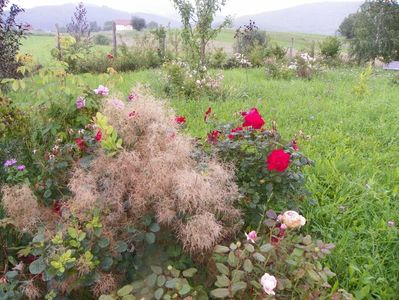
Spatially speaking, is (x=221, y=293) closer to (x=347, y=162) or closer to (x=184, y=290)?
(x=184, y=290)

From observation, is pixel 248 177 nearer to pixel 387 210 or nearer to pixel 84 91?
pixel 387 210

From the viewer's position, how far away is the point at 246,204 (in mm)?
2268

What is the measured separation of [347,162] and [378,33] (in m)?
16.6

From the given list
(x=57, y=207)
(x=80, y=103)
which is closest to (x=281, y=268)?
(x=57, y=207)

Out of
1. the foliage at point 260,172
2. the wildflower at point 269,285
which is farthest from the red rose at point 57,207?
the wildflower at point 269,285

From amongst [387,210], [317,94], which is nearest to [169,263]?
[387,210]

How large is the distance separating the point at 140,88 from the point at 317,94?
511 centimetres

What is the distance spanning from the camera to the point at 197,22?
26.6 ft

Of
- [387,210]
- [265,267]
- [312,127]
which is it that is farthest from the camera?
[312,127]

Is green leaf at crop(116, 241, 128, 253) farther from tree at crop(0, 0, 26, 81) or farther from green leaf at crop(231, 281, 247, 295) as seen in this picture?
tree at crop(0, 0, 26, 81)

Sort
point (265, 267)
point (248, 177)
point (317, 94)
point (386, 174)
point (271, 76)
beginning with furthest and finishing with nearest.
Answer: point (271, 76)
point (317, 94)
point (386, 174)
point (248, 177)
point (265, 267)

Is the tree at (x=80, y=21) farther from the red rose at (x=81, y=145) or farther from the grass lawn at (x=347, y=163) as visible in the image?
the red rose at (x=81, y=145)

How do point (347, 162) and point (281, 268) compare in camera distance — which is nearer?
point (281, 268)

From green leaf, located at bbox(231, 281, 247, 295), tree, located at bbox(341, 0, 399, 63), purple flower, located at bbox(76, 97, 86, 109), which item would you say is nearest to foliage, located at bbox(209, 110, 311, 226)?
green leaf, located at bbox(231, 281, 247, 295)
